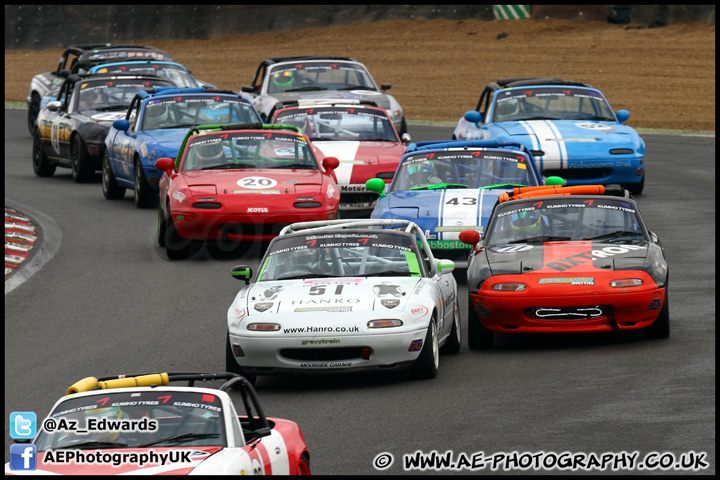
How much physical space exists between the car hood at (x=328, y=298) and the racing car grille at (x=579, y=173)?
27.4ft

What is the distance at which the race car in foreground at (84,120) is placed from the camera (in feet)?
74.2

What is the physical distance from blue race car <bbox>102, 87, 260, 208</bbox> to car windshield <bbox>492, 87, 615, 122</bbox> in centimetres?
371

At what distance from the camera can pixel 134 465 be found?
661 cm

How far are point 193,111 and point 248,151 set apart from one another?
3.40 metres

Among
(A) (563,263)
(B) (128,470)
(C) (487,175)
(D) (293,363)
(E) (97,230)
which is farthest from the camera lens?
(E) (97,230)

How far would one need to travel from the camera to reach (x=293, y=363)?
10.6 metres

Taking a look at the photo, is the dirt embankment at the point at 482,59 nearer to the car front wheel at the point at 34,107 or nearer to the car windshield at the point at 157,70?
the car windshield at the point at 157,70

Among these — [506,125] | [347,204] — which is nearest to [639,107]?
[506,125]

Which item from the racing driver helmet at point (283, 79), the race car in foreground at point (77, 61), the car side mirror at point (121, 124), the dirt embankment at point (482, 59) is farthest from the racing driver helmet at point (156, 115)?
the dirt embankment at point (482, 59)

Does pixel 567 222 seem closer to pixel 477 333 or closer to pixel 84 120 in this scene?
pixel 477 333

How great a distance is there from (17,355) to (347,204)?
25.6 feet

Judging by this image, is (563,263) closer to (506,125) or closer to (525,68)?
(506,125)

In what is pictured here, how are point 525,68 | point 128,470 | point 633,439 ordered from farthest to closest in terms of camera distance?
point 525,68 < point 633,439 < point 128,470

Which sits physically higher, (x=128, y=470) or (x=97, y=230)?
(x=128, y=470)
